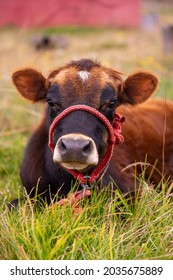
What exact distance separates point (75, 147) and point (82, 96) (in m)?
0.59

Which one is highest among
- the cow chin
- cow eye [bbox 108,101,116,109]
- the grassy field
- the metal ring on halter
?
cow eye [bbox 108,101,116,109]

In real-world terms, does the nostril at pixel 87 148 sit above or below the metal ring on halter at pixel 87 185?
above

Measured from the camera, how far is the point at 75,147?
3635mm

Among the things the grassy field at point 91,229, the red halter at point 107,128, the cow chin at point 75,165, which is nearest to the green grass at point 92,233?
the grassy field at point 91,229

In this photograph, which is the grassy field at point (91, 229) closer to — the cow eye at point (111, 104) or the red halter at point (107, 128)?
the red halter at point (107, 128)

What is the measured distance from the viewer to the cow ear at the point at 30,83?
4.60 meters

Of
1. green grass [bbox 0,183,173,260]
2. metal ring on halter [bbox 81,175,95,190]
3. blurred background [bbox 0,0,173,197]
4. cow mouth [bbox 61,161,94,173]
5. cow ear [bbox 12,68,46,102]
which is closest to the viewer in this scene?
green grass [bbox 0,183,173,260]

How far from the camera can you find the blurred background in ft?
23.9

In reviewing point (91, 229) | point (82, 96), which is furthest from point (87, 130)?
point (91, 229)

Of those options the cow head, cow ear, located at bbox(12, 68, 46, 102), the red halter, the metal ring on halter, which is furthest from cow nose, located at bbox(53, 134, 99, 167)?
cow ear, located at bbox(12, 68, 46, 102)

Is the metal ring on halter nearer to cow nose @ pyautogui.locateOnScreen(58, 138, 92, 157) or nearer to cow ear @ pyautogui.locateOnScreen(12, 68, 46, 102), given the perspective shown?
cow nose @ pyautogui.locateOnScreen(58, 138, 92, 157)

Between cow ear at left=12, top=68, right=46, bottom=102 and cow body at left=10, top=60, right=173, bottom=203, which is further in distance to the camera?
cow ear at left=12, top=68, right=46, bottom=102

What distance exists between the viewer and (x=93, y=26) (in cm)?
2158

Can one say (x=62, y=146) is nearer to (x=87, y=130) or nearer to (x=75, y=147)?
(x=75, y=147)
